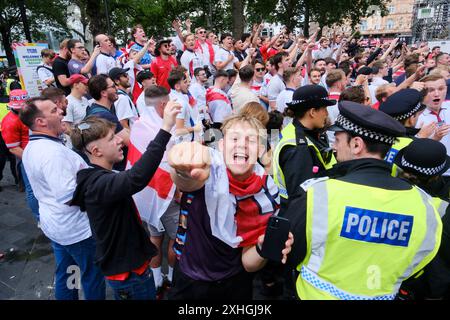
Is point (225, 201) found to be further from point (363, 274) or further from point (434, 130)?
point (434, 130)

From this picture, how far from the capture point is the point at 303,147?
2529 millimetres

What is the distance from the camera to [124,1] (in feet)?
77.3

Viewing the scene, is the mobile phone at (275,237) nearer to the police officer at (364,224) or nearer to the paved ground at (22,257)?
the police officer at (364,224)

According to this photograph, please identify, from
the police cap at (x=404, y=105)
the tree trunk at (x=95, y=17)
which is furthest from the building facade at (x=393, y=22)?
the police cap at (x=404, y=105)

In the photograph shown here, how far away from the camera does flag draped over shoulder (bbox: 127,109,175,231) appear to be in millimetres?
2922

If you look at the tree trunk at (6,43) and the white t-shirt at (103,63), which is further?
the tree trunk at (6,43)

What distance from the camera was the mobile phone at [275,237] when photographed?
145 cm

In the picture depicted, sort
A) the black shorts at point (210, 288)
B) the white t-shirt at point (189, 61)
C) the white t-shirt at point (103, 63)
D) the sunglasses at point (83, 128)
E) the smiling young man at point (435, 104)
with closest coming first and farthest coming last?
the black shorts at point (210, 288) < the sunglasses at point (83, 128) < the smiling young man at point (435, 104) < the white t-shirt at point (103, 63) < the white t-shirt at point (189, 61)

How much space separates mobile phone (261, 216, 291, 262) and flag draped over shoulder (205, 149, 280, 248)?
305 millimetres

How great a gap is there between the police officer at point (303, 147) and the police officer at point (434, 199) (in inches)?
25.8

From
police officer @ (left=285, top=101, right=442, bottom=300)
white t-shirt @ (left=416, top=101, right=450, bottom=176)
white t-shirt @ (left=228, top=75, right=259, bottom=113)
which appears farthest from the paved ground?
white t-shirt @ (left=416, top=101, right=450, bottom=176)

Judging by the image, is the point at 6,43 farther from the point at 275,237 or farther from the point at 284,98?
the point at 275,237

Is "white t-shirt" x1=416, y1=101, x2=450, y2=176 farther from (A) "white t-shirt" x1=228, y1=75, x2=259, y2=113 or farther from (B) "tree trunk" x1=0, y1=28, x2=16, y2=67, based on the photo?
(B) "tree trunk" x1=0, y1=28, x2=16, y2=67

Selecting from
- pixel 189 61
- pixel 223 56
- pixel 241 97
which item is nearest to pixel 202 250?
pixel 241 97
